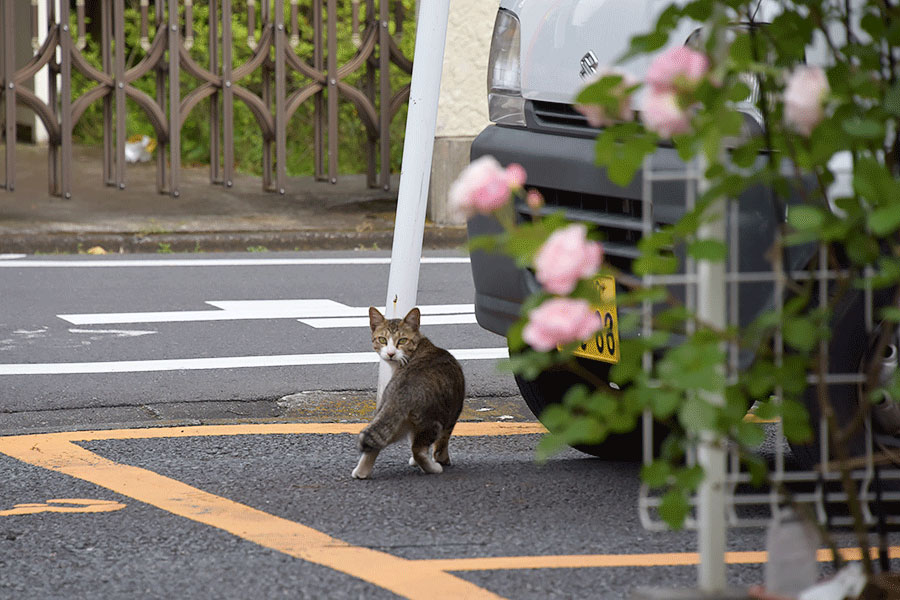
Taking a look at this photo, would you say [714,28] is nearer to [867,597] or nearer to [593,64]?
[867,597]

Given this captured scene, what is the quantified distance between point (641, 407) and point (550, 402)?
248 cm

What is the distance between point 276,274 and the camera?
895cm

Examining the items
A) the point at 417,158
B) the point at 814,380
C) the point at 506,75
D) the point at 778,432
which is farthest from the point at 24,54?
→ the point at 814,380

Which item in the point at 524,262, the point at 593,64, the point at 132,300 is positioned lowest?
the point at 132,300

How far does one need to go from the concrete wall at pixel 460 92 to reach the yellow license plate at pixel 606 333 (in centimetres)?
775

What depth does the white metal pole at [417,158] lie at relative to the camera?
5.01 metres

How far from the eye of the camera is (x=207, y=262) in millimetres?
9461

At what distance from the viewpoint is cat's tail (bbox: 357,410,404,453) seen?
4.18 metres

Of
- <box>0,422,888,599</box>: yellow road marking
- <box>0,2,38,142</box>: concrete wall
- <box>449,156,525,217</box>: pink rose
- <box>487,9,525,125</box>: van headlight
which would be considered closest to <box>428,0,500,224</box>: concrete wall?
<box>0,2,38,142</box>: concrete wall

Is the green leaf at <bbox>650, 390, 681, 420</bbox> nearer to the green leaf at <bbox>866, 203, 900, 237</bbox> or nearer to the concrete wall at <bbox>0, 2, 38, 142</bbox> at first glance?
the green leaf at <bbox>866, 203, 900, 237</bbox>

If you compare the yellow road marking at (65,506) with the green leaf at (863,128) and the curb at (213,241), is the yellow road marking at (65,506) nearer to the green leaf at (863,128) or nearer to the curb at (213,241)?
the green leaf at (863,128)

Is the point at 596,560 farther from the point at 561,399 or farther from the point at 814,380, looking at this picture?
the point at 561,399

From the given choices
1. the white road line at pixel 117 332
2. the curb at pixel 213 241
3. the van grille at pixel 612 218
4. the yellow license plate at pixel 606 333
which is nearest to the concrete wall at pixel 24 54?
the curb at pixel 213 241

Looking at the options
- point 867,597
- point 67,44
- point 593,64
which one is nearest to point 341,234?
point 67,44
